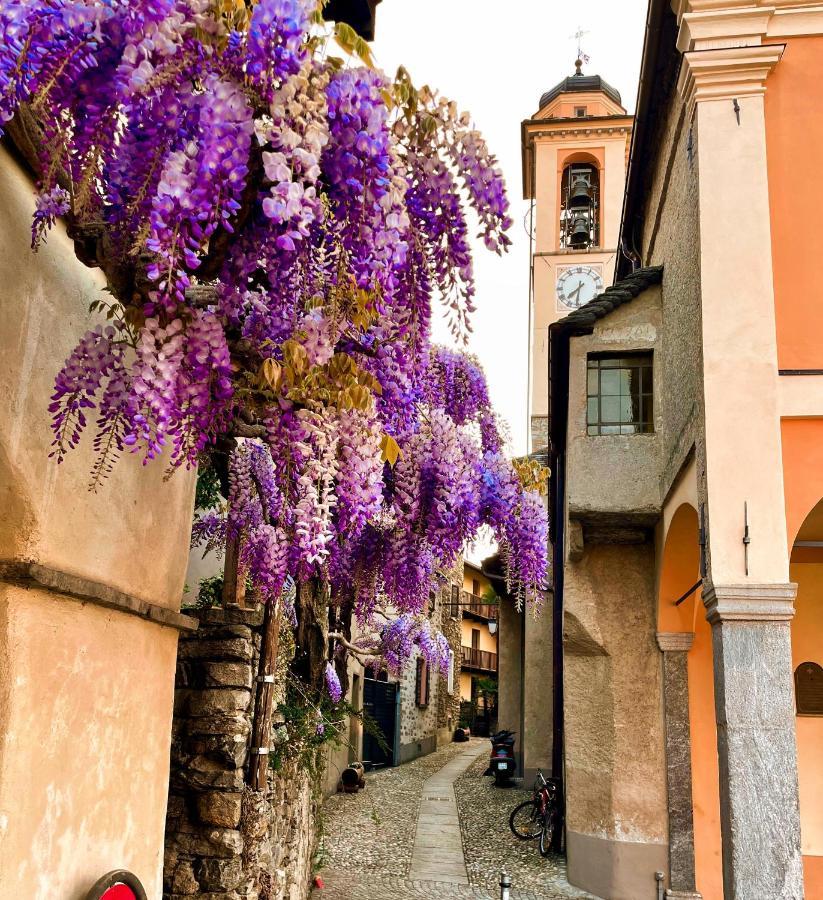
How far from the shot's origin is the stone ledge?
2.90 m

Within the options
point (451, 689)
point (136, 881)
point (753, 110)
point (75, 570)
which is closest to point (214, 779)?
point (136, 881)

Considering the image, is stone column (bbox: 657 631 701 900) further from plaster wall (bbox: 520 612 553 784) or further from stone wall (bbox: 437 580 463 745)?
stone wall (bbox: 437 580 463 745)

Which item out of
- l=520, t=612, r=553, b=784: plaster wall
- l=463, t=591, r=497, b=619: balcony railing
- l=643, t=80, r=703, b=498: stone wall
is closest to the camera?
l=643, t=80, r=703, b=498: stone wall

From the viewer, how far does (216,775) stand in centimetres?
540

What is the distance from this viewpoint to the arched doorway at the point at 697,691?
844 centimetres

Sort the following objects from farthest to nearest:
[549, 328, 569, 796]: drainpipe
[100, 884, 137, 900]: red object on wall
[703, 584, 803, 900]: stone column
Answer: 1. [549, 328, 569, 796]: drainpipe
2. [703, 584, 803, 900]: stone column
3. [100, 884, 137, 900]: red object on wall

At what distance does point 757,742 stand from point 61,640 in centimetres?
392

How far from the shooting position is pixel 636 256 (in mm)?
11805

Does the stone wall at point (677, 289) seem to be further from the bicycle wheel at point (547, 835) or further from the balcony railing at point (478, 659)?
the balcony railing at point (478, 659)

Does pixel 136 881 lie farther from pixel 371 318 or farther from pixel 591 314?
pixel 591 314

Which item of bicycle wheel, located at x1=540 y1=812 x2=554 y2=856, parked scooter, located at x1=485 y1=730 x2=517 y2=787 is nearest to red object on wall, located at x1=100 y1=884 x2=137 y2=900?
bicycle wheel, located at x1=540 y1=812 x2=554 y2=856

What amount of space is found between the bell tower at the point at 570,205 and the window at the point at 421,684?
28.3ft

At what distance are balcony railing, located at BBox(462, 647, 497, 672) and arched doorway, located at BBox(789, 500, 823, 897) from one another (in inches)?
1150

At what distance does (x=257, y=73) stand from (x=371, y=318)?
883mm
